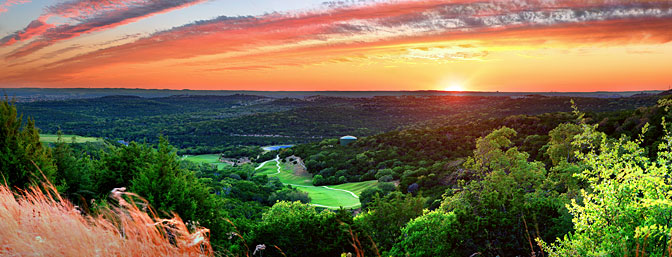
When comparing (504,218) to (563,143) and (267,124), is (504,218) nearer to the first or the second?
(563,143)

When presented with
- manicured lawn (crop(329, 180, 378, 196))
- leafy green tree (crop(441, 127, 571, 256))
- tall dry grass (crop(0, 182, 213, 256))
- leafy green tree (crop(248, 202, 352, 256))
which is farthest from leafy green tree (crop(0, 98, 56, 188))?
manicured lawn (crop(329, 180, 378, 196))

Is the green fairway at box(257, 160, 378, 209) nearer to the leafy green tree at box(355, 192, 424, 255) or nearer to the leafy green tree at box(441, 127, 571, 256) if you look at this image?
the leafy green tree at box(355, 192, 424, 255)

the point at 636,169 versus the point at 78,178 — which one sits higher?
the point at 636,169

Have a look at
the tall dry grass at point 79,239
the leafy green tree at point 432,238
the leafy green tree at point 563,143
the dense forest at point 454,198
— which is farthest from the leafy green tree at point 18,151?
the leafy green tree at point 563,143

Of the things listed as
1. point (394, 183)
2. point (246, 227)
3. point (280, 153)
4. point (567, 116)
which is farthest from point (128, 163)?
point (280, 153)

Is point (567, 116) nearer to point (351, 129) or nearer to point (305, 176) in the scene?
point (305, 176)

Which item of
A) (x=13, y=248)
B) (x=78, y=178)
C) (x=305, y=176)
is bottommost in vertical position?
(x=305, y=176)
